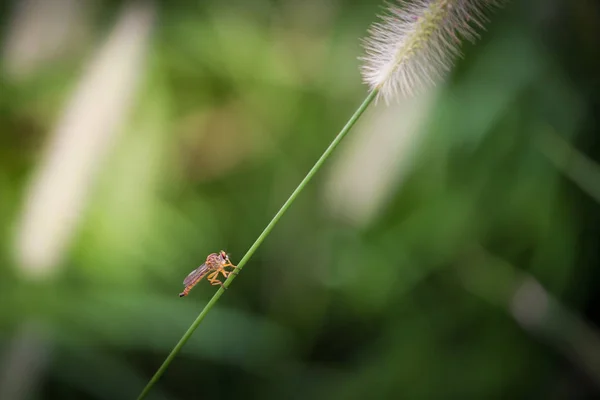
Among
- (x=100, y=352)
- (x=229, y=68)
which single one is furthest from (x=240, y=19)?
(x=100, y=352)

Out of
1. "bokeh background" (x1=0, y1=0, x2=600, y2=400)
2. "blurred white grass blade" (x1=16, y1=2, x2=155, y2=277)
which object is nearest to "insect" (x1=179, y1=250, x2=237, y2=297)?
"blurred white grass blade" (x1=16, y1=2, x2=155, y2=277)

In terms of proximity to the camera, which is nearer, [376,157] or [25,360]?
[25,360]

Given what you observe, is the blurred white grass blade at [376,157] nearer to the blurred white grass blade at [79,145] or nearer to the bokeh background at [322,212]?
the bokeh background at [322,212]

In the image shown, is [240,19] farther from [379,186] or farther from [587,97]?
[587,97]

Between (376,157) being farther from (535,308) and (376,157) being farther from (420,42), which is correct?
(420,42)

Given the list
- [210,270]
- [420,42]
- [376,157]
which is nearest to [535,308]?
[376,157]

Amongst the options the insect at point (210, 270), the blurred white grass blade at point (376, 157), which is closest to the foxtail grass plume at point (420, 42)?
the insect at point (210, 270)

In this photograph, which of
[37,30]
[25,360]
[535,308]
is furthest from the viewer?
[535,308]
